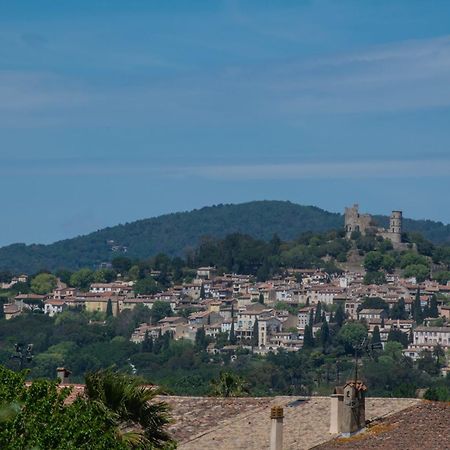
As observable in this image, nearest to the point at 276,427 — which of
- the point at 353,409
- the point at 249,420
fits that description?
the point at 353,409

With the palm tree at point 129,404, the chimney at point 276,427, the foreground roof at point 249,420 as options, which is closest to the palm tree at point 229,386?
the foreground roof at point 249,420

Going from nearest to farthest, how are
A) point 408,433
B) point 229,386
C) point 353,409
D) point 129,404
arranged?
point 129,404 → point 408,433 → point 353,409 → point 229,386

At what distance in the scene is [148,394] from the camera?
72.4ft

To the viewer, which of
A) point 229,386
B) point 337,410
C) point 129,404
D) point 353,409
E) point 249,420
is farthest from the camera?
point 229,386

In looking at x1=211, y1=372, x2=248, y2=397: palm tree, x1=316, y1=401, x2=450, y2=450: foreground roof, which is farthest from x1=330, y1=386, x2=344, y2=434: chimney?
x1=211, y1=372, x2=248, y2=397: palm tree

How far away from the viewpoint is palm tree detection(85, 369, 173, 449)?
21.8 meters

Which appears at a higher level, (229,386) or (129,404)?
(229,386)

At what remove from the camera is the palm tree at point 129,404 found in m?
21.8

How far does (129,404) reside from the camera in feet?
72.0

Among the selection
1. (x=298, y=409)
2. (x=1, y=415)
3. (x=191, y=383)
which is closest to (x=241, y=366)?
(x=191, y=383)

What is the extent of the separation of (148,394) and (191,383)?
11867 cm

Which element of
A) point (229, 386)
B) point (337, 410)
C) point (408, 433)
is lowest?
point (408, 433)

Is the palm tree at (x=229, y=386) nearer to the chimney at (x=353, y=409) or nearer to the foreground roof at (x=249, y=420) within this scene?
the foreground roof at (x=249, y=420)

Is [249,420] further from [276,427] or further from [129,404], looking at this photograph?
[129,404]
